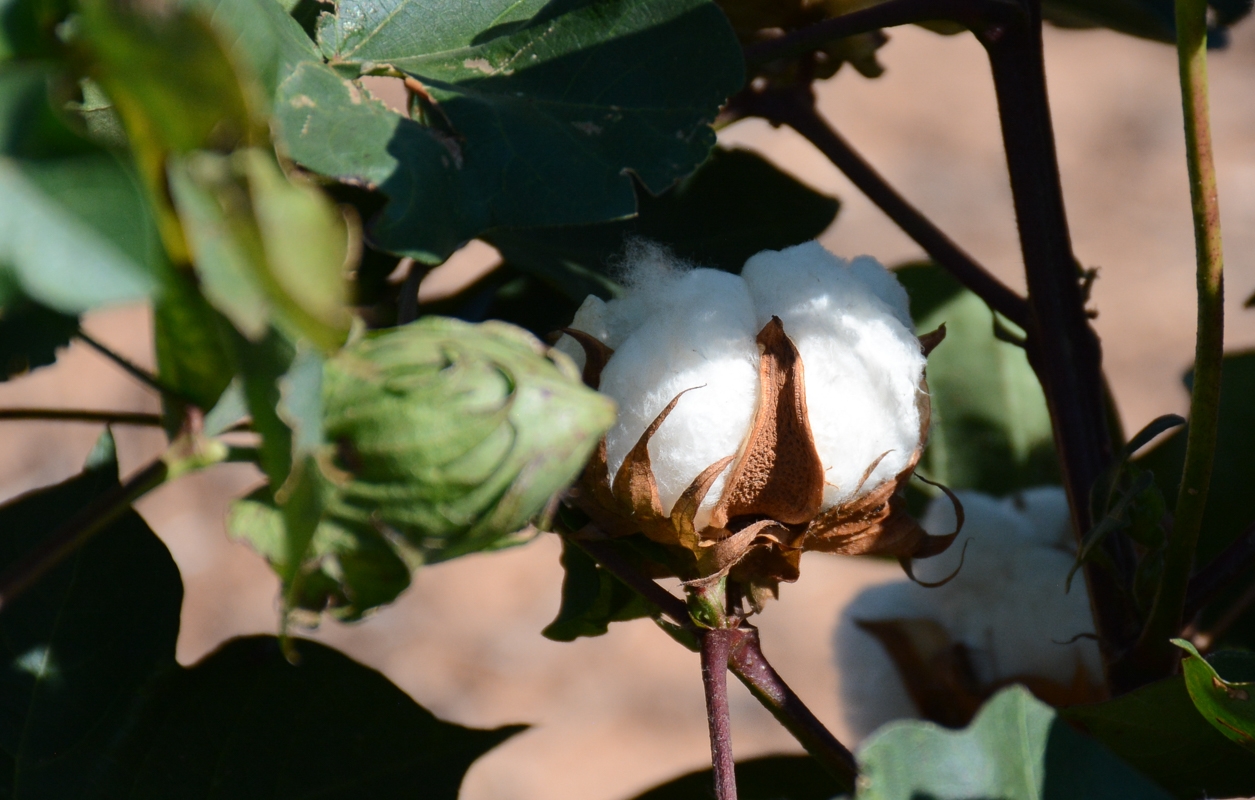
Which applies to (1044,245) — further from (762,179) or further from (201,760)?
(201,760)

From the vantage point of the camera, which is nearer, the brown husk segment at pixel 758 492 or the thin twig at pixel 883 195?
the brown husk segment at pixel 758 492

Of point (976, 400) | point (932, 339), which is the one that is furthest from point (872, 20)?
point (976, 400)

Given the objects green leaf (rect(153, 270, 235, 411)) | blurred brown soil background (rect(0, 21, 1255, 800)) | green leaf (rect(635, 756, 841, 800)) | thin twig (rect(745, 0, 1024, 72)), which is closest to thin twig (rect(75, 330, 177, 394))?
green leaf (rect(153, 270, 235, 411))

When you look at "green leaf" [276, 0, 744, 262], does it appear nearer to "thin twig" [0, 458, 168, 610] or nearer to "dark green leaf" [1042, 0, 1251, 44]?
"thin twig" [0, 458, 168, 610]

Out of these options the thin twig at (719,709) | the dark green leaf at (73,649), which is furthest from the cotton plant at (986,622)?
the dark green leaf at (73,649)

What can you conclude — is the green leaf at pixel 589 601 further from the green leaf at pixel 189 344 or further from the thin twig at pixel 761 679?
the green leaf at pixel 189 344

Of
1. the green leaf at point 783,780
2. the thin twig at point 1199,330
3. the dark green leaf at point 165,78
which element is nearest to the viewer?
the dark green leaf at point 165,78
